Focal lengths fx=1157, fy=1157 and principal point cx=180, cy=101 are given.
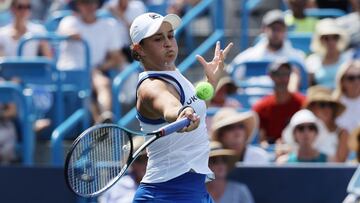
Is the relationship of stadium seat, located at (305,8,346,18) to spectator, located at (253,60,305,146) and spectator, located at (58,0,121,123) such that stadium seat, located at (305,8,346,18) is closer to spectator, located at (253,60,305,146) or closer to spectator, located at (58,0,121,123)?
spectator, located at (253,60,305,146)

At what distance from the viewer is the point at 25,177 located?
8.48 m

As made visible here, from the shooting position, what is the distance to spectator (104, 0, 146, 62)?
11.0 meters

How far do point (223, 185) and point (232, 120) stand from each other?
685 millimetres

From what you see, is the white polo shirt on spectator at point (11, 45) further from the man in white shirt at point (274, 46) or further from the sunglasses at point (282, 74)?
the sunglasses at point (282, 74)

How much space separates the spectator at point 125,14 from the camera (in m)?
11.0

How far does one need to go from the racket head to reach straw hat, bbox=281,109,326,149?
3300 mm

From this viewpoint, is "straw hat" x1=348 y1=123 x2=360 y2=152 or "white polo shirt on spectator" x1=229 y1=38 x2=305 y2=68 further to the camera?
"white polo shirt on spectator" x1=229 y1=38 x2=305 y2=68

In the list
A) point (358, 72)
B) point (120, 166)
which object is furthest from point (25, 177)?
point (120, 166)

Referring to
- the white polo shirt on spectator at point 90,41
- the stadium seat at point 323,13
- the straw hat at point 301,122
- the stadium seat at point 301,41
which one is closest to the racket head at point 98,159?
the straw hat at point 301,122

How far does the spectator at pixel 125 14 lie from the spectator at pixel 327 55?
1931 mm

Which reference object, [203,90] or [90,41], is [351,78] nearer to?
[90,41]

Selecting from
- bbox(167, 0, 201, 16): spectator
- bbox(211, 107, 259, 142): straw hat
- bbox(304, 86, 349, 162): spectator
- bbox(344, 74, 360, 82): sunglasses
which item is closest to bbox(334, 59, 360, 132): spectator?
bbox(344, 74, 360, 82): sunglasses

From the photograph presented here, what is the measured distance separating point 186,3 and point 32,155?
9.26 feet

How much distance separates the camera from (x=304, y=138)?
8359 millimetres
